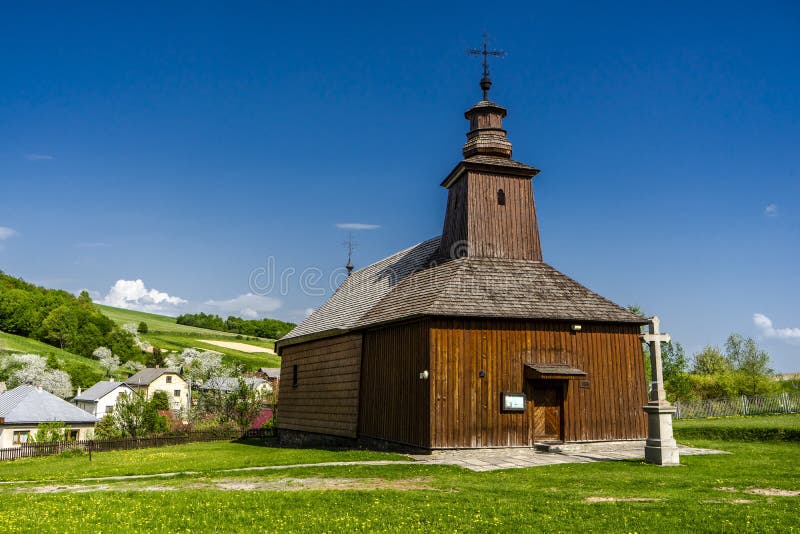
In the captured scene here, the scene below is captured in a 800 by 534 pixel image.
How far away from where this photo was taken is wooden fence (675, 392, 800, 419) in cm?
2956

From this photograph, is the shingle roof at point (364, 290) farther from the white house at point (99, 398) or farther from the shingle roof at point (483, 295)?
the white house at point (99, 398)

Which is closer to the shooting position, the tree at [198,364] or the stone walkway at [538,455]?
the stone walkway at [538,455]

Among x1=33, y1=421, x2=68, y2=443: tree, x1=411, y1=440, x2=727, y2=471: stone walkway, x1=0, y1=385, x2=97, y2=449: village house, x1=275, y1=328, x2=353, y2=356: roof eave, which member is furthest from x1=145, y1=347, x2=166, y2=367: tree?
x1=411, y1=440, x2=727, y2=471: stone walkway

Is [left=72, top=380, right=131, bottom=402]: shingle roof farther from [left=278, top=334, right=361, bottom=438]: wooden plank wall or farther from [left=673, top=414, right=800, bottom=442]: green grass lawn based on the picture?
[left=673, top=414, right=800, bottom=442]: green grass lawn

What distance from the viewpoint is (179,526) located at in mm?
8719

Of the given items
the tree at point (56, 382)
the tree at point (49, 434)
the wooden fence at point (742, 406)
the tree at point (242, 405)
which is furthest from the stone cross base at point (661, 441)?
the tree at point (56, 382)

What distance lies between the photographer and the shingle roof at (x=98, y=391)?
69812 millimetres

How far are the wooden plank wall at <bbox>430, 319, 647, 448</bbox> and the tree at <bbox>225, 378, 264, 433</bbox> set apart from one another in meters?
22.4

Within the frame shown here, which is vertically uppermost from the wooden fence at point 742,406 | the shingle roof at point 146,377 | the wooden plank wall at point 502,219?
the wooden plank wall at point 502,219

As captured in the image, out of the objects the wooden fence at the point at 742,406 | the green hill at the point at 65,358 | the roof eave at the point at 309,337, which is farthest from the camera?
the green hill at the point at 65,358

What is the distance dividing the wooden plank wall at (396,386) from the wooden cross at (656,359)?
6.33m

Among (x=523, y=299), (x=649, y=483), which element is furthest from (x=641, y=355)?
(x=649, y=483)

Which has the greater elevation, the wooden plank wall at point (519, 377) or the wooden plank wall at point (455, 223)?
the wooden plank wall at point (455, 223)

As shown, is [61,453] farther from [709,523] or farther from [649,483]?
[709,523]
